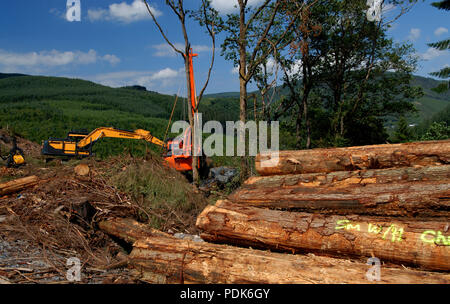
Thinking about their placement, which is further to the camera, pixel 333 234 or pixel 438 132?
pixel 438 132

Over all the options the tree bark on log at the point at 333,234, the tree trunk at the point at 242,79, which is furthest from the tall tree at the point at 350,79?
the tree bark on log at the point at 333,234

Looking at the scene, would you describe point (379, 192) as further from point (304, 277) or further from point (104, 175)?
point (104, 175)

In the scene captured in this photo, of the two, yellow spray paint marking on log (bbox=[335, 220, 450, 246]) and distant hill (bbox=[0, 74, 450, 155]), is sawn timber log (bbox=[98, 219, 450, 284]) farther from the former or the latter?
distant hill (bbox=[0, 74, 450, 155])

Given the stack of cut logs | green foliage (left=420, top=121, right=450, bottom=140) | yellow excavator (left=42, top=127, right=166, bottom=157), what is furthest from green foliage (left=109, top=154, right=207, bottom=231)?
green foliage (left=420, top=121, right=450, bottom=140)

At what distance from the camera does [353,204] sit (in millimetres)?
3793

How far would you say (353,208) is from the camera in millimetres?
3791

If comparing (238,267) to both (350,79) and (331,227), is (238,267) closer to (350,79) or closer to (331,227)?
(331,227)

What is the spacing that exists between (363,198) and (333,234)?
2.13 feet

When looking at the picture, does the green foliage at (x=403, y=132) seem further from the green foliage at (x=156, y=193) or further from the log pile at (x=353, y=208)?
the log pile at (x=353, y=208)

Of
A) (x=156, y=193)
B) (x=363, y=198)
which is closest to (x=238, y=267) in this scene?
(x=363, y=198)

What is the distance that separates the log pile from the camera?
3.18 metres

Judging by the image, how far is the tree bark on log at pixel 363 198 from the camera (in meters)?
3.48
